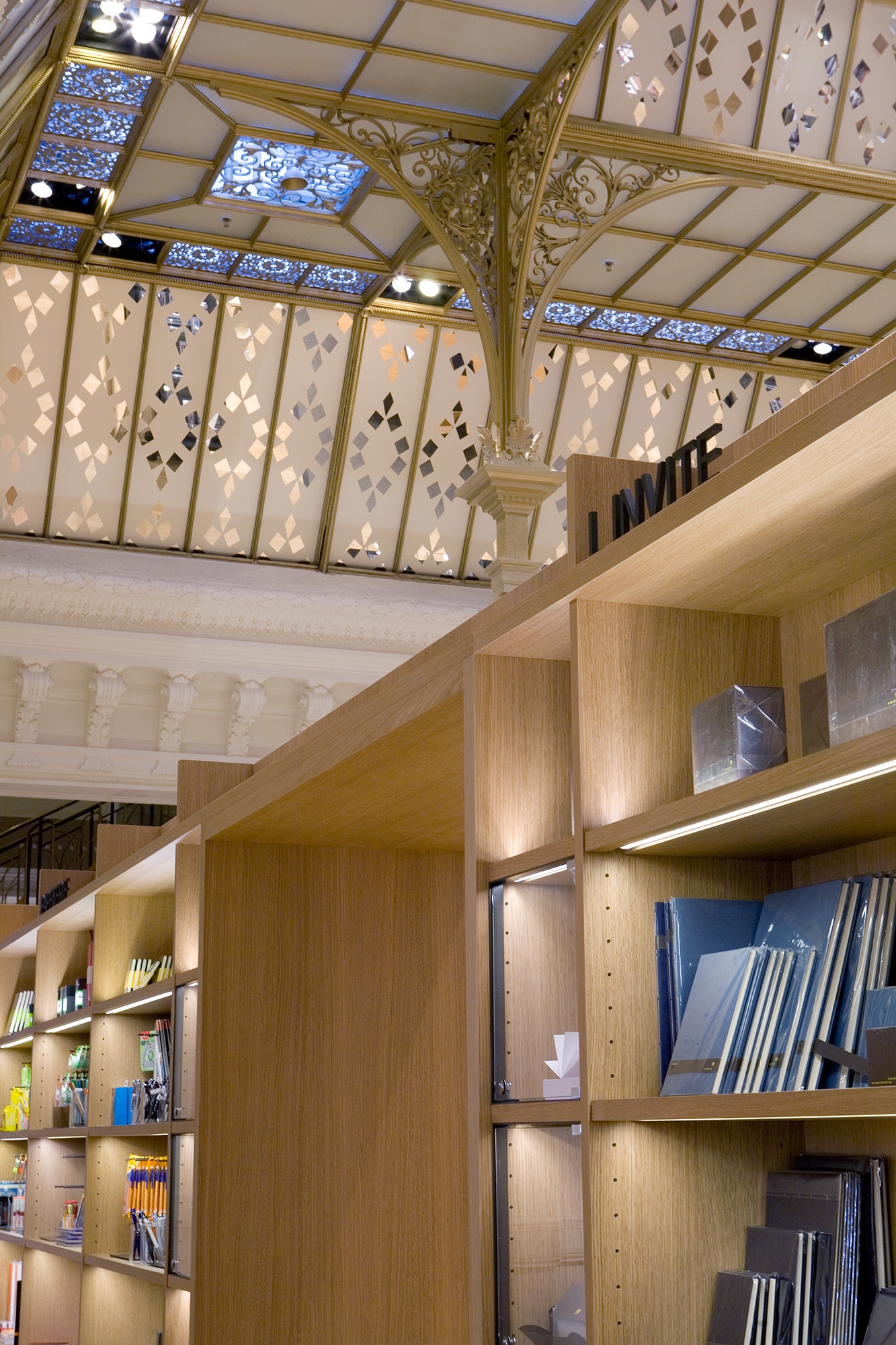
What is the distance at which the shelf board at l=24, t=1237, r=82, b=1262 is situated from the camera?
7047mm

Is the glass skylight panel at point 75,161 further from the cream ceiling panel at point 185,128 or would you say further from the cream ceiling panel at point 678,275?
the cream ceiling panel at point 678,275

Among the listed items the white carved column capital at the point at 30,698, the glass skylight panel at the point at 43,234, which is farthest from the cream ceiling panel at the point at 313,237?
the white carved column capital at the point at 30,698

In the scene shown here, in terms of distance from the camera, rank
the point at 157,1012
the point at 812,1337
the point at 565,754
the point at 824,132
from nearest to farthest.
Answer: the point at 812,1337
the point at 565,754
the point at 157,1012
the point at 824,132

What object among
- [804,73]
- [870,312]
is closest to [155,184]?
[804,73]

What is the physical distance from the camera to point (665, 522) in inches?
97.0

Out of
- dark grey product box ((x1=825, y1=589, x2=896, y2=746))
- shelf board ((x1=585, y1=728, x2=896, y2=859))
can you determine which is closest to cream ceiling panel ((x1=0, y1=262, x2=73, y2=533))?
shelf board ((x1=585, y1=728, x2=896, y2=859))

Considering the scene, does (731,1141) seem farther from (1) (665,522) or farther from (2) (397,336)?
(2) (397,336)

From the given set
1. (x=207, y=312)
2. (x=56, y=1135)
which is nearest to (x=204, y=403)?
(x=207, y=312)

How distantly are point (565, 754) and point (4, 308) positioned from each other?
26.7ft

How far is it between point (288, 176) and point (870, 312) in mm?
4652

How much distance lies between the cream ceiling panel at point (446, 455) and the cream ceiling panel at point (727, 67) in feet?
9.13

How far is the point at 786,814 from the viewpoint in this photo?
2.36m

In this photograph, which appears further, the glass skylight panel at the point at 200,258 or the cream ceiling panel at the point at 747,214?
the glass skylight panel at the point at 200,258

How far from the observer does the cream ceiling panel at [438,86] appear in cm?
810
